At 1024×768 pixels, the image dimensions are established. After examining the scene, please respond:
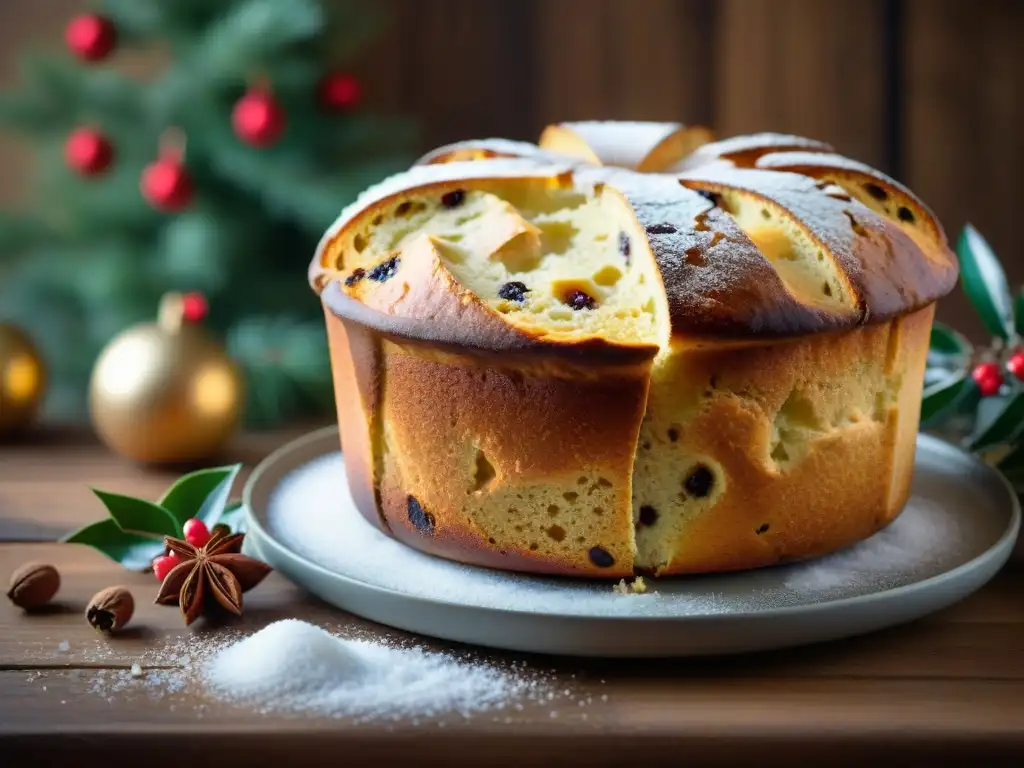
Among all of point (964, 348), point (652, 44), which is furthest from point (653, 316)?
point (652, 44)

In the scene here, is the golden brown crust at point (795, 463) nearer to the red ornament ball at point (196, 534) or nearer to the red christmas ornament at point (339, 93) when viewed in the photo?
the red ornament ball at point (196, 534)

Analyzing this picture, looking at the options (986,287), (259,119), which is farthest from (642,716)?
(259,119)

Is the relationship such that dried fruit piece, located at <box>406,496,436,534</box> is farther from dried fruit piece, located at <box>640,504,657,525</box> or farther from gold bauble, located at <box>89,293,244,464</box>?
gold bauble, located at <box>89,293,244,464</box>

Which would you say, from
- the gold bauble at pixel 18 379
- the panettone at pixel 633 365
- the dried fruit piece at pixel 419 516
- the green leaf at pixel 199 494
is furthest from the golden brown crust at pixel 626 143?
the gold bauble at pixel 18 379

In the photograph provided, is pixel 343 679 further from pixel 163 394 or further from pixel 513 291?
pixel 163 394

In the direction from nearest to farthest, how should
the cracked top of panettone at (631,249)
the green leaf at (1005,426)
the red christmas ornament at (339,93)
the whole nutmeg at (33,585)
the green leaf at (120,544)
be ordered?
1. the cracked top of panettone at (631,249)
2. the whole nutmeg at (33,585)
3. the green leaf at (120,544)
4. the green leaf at (1005,426)
5. the red christmas ornament at (339,93)

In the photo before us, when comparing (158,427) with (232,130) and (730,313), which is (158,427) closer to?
(232,130)

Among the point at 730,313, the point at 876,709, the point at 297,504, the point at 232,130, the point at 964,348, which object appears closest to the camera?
the point at 876,709
